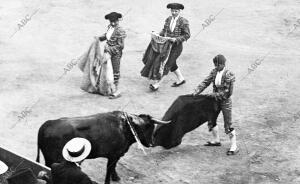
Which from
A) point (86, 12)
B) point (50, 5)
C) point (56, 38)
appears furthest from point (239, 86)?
point (50, 5)

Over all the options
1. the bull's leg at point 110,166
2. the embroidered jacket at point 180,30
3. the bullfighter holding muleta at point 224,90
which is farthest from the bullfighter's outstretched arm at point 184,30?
the bull's leg at point 110,166

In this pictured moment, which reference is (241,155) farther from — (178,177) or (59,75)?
(59,75)

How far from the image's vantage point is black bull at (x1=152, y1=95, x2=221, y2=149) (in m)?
10.3

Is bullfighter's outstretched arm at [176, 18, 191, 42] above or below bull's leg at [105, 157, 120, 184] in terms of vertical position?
above

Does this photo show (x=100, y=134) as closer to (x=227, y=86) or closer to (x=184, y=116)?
(x=184, y=116)

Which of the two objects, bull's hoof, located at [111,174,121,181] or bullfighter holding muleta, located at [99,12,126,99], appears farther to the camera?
bullfighter holding muleta, located at [99,12,126,99]

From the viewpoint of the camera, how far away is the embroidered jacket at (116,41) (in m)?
12.5

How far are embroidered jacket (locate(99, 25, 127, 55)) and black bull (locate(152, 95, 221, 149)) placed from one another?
8.94ft

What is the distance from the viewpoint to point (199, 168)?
32.9 feet

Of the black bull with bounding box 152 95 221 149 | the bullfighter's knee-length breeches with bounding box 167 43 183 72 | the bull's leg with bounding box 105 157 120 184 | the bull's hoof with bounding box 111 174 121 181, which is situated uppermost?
the bullfighter's knee-length breeches with bounding box 167 43 183 72

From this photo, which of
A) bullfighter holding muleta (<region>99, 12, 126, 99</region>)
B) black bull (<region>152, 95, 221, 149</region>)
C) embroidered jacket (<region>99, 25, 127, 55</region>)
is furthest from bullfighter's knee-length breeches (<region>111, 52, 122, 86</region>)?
black bull (<region>152, 95, 221, 149</region>)

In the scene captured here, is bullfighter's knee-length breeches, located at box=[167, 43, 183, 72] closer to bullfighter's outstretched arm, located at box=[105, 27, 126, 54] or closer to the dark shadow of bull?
bullfighter's outstretched arm, located at box=[105, 27, 126, 54]

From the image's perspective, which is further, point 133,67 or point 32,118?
point 133,67

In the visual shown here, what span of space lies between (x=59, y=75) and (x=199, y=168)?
17.9 feet
